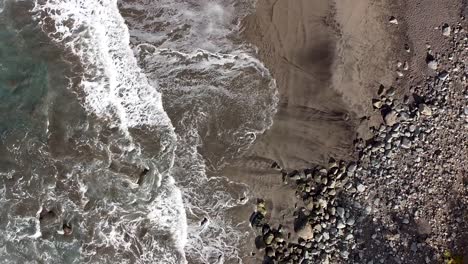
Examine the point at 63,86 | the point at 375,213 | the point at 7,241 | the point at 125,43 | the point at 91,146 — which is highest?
the point at 125,43

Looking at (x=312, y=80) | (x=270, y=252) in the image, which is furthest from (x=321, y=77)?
(x=270, y=252)

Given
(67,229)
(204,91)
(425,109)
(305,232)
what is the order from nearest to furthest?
(67,229)
(204,91)
(305,232)
(425,109)

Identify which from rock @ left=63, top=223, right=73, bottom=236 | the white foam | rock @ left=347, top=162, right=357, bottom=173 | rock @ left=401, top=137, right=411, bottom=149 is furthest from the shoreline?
rock @ left=63, top=223, right=73, bottom=236

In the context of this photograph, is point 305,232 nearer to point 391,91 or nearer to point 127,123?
point 391,91

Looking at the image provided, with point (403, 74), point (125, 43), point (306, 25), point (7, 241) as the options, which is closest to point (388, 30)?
point (403, 74)

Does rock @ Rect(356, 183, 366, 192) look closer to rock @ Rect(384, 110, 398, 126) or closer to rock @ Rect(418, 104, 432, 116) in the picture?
rock @ Rect(384, 110, 398, 126)

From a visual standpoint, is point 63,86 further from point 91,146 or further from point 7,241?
point 7,241

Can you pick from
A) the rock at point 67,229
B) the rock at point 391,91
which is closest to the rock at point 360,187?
the rock at point 391,91
